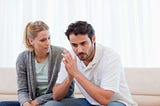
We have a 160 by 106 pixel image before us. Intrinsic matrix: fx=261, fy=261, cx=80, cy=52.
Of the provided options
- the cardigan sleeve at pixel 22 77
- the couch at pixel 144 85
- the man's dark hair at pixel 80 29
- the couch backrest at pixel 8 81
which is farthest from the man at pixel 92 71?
the couch backrest at pixel 8 81

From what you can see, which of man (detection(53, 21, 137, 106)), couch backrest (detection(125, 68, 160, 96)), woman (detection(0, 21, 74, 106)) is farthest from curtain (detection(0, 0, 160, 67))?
man (detection(53, 21, 137, 106))

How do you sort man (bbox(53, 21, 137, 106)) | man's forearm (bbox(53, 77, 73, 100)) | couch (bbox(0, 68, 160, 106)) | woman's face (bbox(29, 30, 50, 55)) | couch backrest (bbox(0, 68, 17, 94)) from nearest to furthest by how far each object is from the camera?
man (bbox(53, 21, 137, 106)) → man's forearm (bbox(53, 77, 73, 100)) → woman's face (bbox(29, 30, 50, 55)) → couch (bbox(0, 68, 160, 106)) → couch backrest (bbox(0, 68, 17, 94))

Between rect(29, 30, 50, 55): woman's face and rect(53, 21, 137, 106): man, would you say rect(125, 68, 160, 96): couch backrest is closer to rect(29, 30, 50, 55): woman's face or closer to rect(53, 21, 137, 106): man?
rect(53, 21, 137, 106): man

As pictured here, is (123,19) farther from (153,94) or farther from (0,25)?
(0,25)

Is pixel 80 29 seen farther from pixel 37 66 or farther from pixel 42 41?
pixel 37 66

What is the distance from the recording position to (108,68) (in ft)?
5.36

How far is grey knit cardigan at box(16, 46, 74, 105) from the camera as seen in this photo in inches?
76.5

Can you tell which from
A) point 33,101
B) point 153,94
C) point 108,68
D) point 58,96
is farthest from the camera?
point 153,94

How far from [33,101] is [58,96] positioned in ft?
0.84

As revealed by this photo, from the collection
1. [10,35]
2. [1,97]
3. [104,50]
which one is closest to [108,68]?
[104,50]

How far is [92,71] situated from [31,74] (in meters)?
0.51

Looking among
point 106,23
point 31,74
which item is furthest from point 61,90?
point 106,23

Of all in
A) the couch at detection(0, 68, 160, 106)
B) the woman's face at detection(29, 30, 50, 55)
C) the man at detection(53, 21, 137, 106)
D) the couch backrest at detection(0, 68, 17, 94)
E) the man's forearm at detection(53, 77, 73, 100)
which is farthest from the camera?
the couch backrest at detection(0, 68, 17, 94)

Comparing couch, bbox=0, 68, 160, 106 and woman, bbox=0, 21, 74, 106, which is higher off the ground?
woman, bbox=0, 21, 74, 106
